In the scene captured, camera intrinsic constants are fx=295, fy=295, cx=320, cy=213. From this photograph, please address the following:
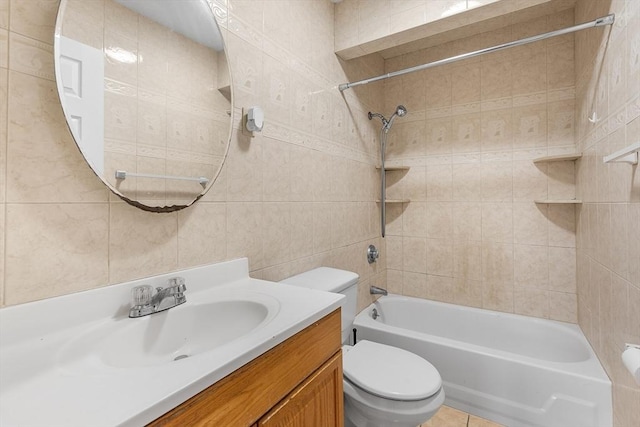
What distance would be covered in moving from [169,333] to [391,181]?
6.81 feet

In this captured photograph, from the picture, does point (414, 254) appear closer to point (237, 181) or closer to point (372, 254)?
point (372, 254)

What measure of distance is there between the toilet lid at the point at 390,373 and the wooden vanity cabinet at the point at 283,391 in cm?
33

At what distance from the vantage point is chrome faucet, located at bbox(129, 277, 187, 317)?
32.0 inches

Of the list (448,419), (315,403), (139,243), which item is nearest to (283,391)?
A: (315,403)

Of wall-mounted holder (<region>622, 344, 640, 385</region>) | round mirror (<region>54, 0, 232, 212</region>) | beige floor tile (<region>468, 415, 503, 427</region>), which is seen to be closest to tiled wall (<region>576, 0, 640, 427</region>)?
wall-mounted holder (<region>622, 344, 640, 385</region>)

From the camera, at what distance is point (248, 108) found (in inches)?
49.1

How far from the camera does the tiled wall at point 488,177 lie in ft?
6.43

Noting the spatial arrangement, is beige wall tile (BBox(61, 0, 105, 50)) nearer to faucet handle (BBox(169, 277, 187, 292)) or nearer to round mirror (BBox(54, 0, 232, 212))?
round mirror (BBox(54, 0, 232, 212))

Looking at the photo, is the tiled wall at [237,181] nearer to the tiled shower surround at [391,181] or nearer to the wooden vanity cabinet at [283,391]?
the tiled shower surround at [391,181]

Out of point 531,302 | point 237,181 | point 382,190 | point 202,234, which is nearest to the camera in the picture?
point 202,234

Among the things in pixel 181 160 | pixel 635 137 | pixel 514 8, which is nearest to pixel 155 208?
pixel 181 160

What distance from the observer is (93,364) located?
0.61 m

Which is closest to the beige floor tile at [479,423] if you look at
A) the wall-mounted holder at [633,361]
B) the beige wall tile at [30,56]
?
the wall-mounted holder at [633,361]

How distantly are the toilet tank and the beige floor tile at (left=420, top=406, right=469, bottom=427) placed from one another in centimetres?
72
